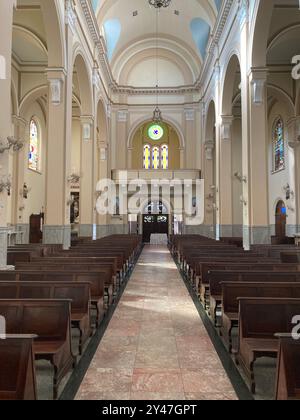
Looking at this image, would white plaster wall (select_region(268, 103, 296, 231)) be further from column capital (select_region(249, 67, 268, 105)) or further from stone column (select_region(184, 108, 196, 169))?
column capital (select_region(249, 67, 268, 105))

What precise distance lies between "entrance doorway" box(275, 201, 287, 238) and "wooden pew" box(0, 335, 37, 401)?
18.7 meters

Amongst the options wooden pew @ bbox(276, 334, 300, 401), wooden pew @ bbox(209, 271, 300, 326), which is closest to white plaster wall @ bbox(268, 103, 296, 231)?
wooden pew @ bbox(209, 271, 300, 326)

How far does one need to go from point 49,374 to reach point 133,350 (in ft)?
3.74

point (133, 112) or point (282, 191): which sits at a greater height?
point (133, 112)

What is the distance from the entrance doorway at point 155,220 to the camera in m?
27.0

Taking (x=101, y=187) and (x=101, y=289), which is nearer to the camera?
(x=101, y=289)

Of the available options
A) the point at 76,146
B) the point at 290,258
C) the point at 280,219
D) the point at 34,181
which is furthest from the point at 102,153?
the point at 290,258

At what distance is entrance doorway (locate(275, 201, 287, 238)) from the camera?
19.5m

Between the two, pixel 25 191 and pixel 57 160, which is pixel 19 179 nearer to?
pixel 25 191

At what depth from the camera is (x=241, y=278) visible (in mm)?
5641

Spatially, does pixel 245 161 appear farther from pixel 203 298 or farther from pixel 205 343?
pixel 205 343

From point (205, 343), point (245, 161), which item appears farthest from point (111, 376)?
point (245, 161)
